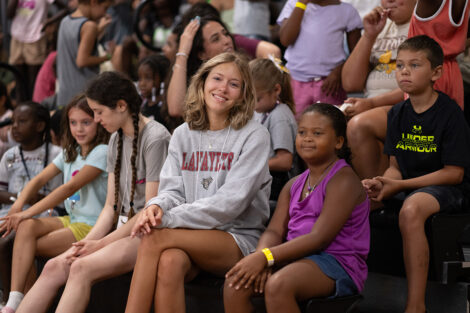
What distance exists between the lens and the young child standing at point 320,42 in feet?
12.0

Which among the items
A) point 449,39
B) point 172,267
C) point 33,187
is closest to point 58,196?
point 33,187

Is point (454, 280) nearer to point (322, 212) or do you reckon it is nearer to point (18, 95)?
point (322, 212)

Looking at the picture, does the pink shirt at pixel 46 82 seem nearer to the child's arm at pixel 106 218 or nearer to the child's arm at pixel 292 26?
the child's arm at pixel 292 26

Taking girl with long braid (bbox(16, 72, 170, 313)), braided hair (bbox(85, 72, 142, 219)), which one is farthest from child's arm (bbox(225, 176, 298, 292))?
braided hair (bbox(85, 72, 142, 219))

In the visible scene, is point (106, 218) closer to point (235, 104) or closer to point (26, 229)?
point (26, 229)

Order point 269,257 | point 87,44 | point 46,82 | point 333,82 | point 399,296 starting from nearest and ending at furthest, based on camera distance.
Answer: point 269,257 → point 399,296 → point 333,82 → point 87,44 → point 46,82

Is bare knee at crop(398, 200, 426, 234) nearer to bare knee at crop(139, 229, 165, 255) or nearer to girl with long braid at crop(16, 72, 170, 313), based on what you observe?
bare knee at crop(139, 229, 165, 255)

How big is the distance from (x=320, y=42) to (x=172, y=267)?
182cm

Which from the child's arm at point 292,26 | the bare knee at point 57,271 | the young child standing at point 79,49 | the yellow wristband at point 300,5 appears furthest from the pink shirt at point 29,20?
the bare knee at point 57,271

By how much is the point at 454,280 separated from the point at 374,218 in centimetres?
42

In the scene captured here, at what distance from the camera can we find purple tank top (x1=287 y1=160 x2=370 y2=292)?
94.4 inches

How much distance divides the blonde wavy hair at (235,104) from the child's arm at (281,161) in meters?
0.53

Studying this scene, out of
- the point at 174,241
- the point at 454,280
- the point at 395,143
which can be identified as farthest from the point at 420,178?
the point at 174,241

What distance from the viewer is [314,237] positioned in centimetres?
234
